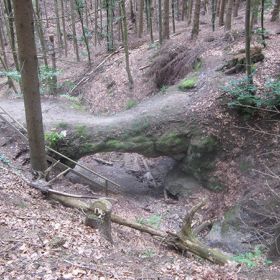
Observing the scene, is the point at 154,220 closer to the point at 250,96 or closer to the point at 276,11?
the point at 250,96

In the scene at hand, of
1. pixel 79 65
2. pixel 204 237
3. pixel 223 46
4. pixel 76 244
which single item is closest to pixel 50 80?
pixel 79 65

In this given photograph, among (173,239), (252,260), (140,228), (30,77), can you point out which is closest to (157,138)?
(140,228)

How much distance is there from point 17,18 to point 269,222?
7.66 metres

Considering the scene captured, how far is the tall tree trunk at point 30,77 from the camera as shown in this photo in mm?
6027

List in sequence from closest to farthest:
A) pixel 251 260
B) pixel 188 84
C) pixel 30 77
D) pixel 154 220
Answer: pixel 30 77, pixel 251 260, pixel 154 220, pixel 188 84

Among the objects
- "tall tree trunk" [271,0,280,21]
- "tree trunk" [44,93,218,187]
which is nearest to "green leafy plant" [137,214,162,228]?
"tree trunk" [44,93,218,187]

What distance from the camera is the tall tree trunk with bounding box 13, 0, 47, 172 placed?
6027 mm

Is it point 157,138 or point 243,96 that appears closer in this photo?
point 243,96

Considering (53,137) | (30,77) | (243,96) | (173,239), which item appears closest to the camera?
(30,77)

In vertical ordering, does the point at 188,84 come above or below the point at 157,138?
above

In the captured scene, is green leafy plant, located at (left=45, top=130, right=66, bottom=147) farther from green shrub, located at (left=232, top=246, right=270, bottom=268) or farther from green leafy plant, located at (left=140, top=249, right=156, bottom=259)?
green shrub, located at (left=232, top=246, right=270, bottom=268)

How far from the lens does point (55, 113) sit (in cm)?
1380

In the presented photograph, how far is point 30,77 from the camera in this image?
6.60 meters

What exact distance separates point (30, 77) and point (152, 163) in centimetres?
804
